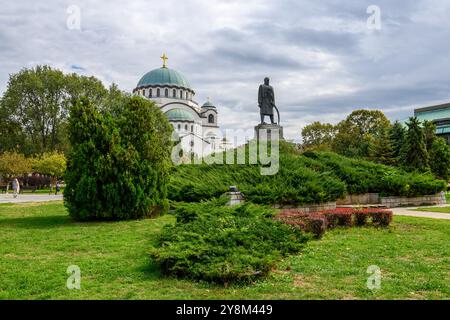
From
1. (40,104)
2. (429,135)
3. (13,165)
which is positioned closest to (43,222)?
(13,165)

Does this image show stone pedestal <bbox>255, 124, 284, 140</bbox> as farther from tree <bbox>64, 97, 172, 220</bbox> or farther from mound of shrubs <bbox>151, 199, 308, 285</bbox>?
mound of shrubs <bbox>151, 199, 308, 285</bbox>

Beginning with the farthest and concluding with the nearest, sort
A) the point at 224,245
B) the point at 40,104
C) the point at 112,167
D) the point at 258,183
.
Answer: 1. the point at 40,104
2. the point at 258,183
3. the point at 112,167
4. the point at 224,245

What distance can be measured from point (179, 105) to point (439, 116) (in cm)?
4284

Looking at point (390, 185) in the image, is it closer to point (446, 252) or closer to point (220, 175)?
point (220, 175)

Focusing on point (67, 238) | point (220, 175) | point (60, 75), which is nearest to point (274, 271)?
point (67, 238)

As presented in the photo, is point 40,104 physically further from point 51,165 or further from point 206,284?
point 206,284

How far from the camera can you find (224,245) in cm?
573

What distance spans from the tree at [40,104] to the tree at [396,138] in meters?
27.6

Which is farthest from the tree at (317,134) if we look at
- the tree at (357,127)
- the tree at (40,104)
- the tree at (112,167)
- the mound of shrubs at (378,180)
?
the tree at (112,167)

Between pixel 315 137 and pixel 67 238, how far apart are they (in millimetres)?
41768

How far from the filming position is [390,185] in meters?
14.6

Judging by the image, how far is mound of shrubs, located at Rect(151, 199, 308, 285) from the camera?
4.86 m

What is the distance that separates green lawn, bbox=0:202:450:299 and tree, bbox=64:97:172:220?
1332 millimetres

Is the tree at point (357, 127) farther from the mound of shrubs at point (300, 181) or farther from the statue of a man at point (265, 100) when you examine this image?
the mound of shrubs at point (300, 181)
